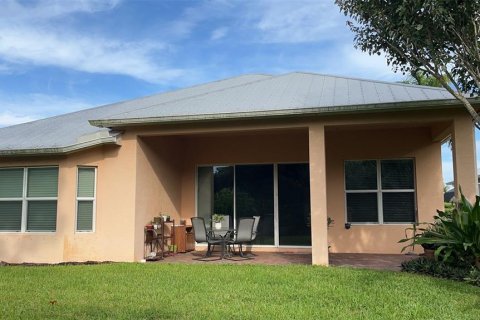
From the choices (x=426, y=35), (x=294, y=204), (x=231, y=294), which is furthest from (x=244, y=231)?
(x=426, y=35)

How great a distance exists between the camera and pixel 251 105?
9.88m

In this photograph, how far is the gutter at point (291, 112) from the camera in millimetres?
8383

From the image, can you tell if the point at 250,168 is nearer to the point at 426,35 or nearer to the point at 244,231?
the point at 244,231

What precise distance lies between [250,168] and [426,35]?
267 inches

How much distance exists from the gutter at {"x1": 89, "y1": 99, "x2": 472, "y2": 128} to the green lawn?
3.23 meters

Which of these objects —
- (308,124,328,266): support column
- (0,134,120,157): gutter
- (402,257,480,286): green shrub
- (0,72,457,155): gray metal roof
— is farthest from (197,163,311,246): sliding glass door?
(402,257,480,286): green shrub

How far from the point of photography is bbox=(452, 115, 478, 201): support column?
8.58m

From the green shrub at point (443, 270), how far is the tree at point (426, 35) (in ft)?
8.55

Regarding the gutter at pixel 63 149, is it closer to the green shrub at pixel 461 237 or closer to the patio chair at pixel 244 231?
the patio chair at pixel 244 231

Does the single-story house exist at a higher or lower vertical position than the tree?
lower

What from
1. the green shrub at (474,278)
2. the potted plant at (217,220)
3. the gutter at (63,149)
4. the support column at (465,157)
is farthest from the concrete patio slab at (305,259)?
the gutter at (63,149)

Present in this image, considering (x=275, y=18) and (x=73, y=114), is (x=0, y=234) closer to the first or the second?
(x=73, y=114)

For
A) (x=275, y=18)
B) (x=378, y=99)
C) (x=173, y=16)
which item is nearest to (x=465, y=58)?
(x=378, y=99)

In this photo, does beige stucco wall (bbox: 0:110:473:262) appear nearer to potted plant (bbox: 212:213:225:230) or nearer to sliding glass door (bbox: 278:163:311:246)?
sliding glass door (bbox: 278:163:311:246)
